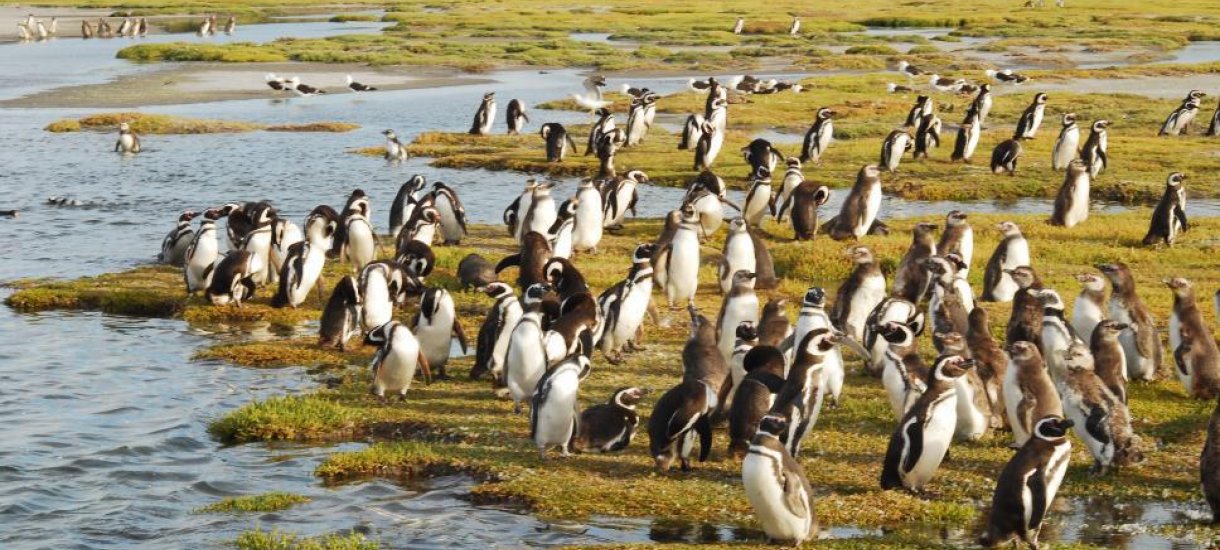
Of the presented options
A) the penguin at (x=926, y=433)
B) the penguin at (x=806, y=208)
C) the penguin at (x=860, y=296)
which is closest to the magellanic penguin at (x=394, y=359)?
the penguin at (x=860, y=296)

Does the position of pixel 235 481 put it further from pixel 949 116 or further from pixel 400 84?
pixel 400 84

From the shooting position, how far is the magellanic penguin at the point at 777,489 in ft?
34.7

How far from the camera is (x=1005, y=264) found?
1909 centimetres

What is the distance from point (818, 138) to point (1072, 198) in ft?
29.3

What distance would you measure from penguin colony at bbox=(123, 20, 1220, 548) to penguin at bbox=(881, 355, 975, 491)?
0.05 ft

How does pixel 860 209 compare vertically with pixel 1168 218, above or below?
below

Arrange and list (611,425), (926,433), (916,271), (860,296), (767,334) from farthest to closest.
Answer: (916,271)
(860,296)
(767,334)
(611,425)
(926,433)

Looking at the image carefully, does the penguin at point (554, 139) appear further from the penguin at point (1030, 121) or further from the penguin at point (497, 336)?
the penguin at point (497, 336)

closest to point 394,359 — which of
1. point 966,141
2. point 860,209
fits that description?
point 860,209

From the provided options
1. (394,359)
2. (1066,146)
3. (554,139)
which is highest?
(1066,146)

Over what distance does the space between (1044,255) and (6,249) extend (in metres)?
16.5

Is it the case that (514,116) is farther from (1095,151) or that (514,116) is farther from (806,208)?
(806,208)

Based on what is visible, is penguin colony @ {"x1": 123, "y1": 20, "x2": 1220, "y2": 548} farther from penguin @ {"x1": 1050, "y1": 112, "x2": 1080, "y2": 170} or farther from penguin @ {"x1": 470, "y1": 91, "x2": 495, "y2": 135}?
penguin @ {"x1": 470, "y1": 91, "x2": 495, "y2": 135}

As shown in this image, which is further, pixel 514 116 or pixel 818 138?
pixel 514 116
